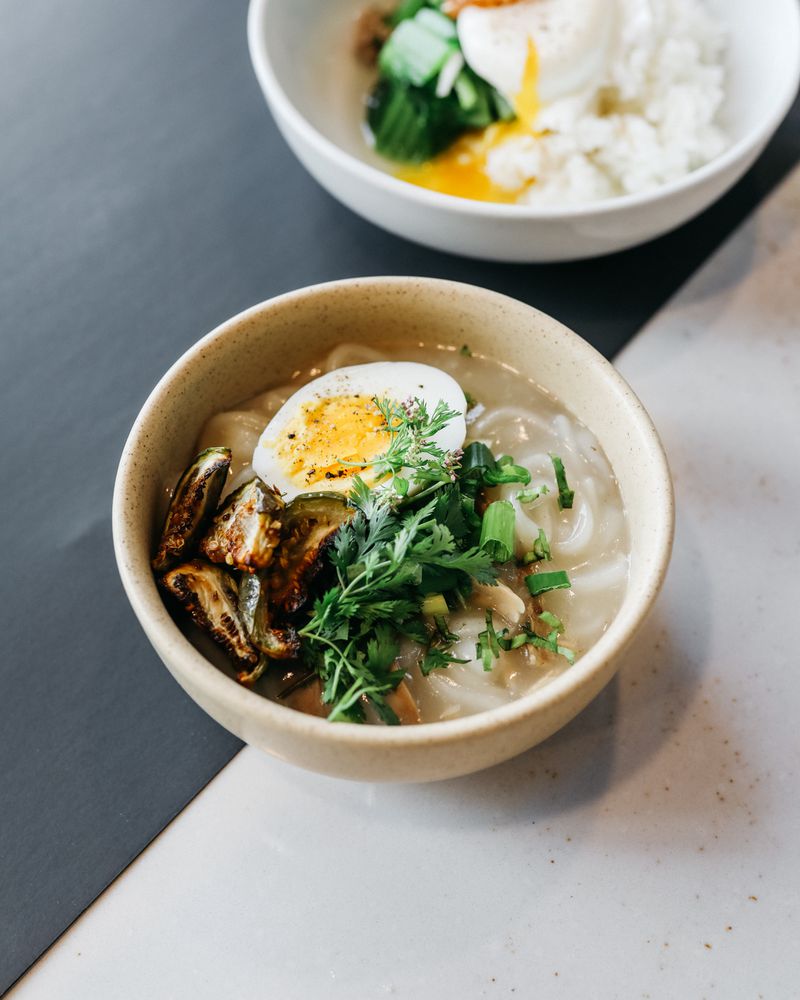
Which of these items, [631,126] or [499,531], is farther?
[631,126]

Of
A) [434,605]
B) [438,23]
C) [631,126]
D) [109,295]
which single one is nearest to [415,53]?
[438,23]

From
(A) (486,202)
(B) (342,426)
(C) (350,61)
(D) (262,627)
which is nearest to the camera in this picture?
(D) (262,627)

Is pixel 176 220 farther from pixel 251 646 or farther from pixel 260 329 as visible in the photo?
pixel 251 646

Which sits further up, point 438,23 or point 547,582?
point 438,23

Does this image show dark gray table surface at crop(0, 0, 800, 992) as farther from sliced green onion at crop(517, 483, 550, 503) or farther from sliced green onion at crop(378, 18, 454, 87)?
sliced green onion at crop(517, 483, 550, 503)

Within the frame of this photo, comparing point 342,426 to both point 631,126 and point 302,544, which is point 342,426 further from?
point 631,126

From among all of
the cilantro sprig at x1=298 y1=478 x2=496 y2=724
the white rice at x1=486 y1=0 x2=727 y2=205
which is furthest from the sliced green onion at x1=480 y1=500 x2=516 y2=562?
the white rice at x1=486 y1=0 x2=727 y2=205

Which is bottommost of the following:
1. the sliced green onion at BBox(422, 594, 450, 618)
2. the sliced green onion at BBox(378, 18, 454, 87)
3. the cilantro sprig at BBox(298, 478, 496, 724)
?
the sliced green onion at BBox(422, 594, 450, 618)
